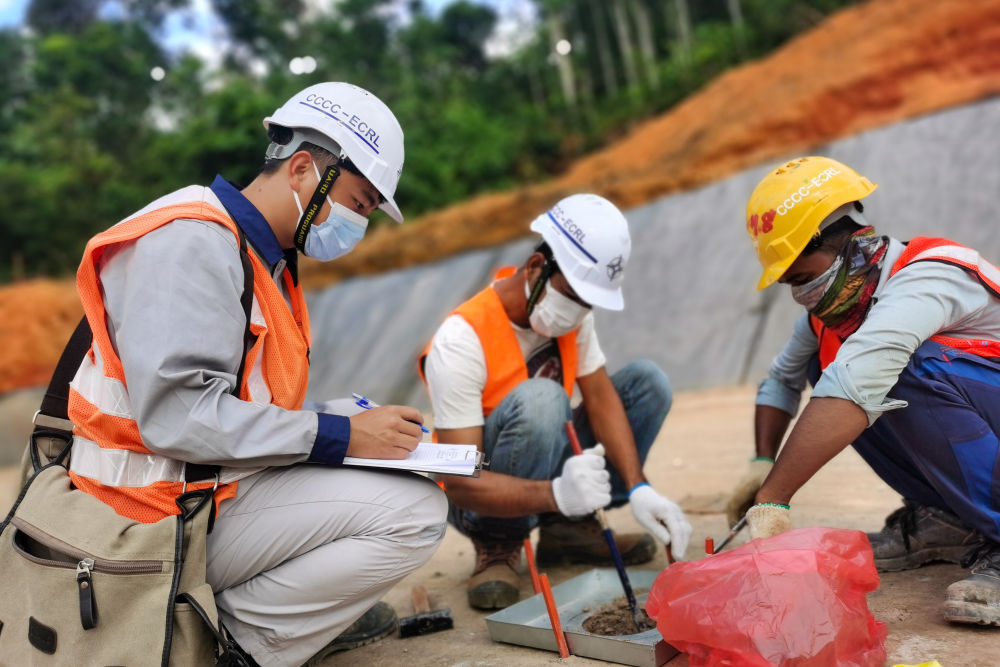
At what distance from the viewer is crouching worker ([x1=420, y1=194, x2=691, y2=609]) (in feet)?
8.82

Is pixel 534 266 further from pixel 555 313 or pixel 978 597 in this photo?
pixel 978 597

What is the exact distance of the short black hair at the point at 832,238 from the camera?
7.84ft

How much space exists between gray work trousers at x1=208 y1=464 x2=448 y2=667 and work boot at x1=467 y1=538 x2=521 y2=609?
0.71 meters

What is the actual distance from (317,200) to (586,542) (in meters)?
1.74

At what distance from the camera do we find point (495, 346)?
9.58 ft

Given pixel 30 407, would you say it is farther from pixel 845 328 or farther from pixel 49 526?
pixel 845 328

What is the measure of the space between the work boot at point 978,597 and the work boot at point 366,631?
1645 millimetres

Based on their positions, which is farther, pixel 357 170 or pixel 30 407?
pixel 30 407

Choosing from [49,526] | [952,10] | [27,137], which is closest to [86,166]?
[27,137]

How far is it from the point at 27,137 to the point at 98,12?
1536 centimetres

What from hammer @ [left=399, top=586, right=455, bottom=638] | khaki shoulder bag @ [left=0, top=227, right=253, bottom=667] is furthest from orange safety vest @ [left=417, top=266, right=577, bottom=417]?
khaki shoulder bag @ [left=0, top=227, right=253, bottom=667]

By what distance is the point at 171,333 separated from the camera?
1.88m

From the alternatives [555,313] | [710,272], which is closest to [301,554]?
[555,313]

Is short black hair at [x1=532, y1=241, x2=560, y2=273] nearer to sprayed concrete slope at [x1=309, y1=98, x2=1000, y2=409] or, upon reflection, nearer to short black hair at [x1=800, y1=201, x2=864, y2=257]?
short black hair at [x1=800, y1=201, x2=864, y2=257]
